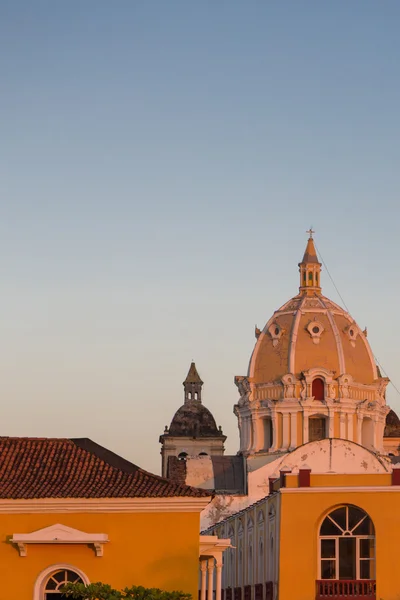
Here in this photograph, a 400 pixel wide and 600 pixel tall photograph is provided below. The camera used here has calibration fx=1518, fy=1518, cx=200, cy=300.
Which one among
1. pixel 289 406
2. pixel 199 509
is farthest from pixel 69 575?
pixel 289 406

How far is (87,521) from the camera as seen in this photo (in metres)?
40.4

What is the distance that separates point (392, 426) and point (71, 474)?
59178mm

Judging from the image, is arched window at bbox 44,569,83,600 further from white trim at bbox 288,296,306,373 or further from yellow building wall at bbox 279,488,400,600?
white trim at bbox 288,296,306,373

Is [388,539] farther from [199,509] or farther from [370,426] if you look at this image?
[370,426]

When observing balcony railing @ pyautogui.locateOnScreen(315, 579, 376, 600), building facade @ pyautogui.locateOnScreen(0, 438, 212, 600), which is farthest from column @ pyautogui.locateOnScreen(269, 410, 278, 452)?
building facade @ pyautogui.locateOnScreen(0, 438, 212, 600)

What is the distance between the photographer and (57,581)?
40250mm

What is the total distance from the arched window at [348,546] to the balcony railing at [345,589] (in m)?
0.30

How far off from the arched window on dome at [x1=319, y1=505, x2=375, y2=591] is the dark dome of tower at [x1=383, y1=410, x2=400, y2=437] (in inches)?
2153

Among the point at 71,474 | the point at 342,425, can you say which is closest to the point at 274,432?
the point at 342,425

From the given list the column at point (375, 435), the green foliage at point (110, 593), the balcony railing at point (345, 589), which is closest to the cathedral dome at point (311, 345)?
the column at point (375, 435)

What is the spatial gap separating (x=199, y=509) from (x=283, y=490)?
3.55m

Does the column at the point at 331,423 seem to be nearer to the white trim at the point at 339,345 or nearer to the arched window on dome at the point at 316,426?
the arched window on dome at the point at 316,426

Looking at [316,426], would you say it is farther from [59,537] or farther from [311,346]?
[59,537]

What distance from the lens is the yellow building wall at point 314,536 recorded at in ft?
138
